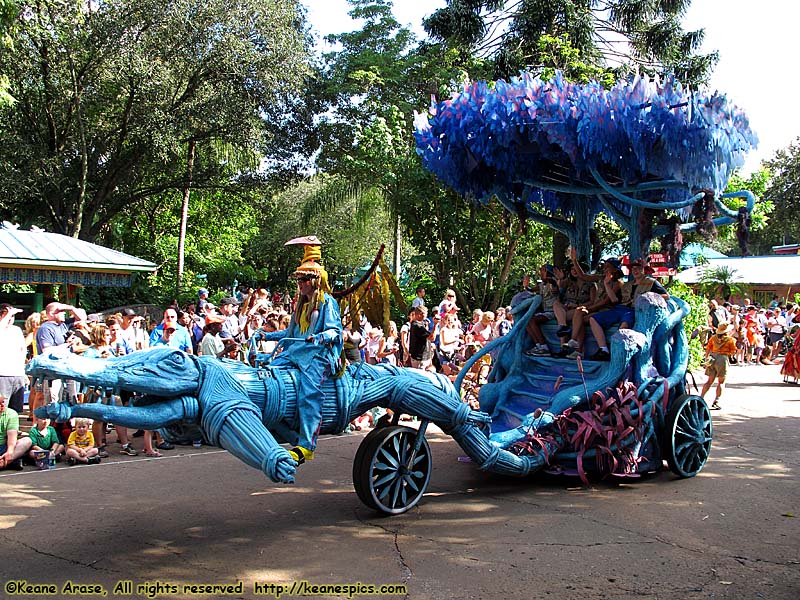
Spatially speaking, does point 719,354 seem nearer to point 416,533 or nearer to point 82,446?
point 416,533

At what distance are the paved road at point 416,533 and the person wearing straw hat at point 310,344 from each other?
2.90 feet

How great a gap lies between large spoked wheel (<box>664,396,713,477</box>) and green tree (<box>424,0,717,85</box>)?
15837mm

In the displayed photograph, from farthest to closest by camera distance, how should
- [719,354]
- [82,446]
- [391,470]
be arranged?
[719,354], [82,446], [391,470]

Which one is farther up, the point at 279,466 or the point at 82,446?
the point at 279,466

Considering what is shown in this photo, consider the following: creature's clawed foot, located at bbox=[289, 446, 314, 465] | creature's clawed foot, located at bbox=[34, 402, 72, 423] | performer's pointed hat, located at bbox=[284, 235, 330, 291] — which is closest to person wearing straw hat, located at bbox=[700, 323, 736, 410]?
performer's pointed hat, located at bbox=[284, 235, 330, 291]

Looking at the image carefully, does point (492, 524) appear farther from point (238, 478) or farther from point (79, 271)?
point (79, 271)

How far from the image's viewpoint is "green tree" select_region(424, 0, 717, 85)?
22.0 metres

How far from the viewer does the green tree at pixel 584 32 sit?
22.0 m

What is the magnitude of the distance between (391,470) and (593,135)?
144 inches

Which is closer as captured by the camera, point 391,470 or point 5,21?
point 391,470

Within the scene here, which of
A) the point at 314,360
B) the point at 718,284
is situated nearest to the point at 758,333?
the point at 718,284

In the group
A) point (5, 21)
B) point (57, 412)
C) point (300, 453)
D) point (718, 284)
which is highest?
point (5, 21)

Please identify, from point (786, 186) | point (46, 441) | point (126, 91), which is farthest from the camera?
point (786, 186)

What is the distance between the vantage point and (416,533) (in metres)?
5.63
